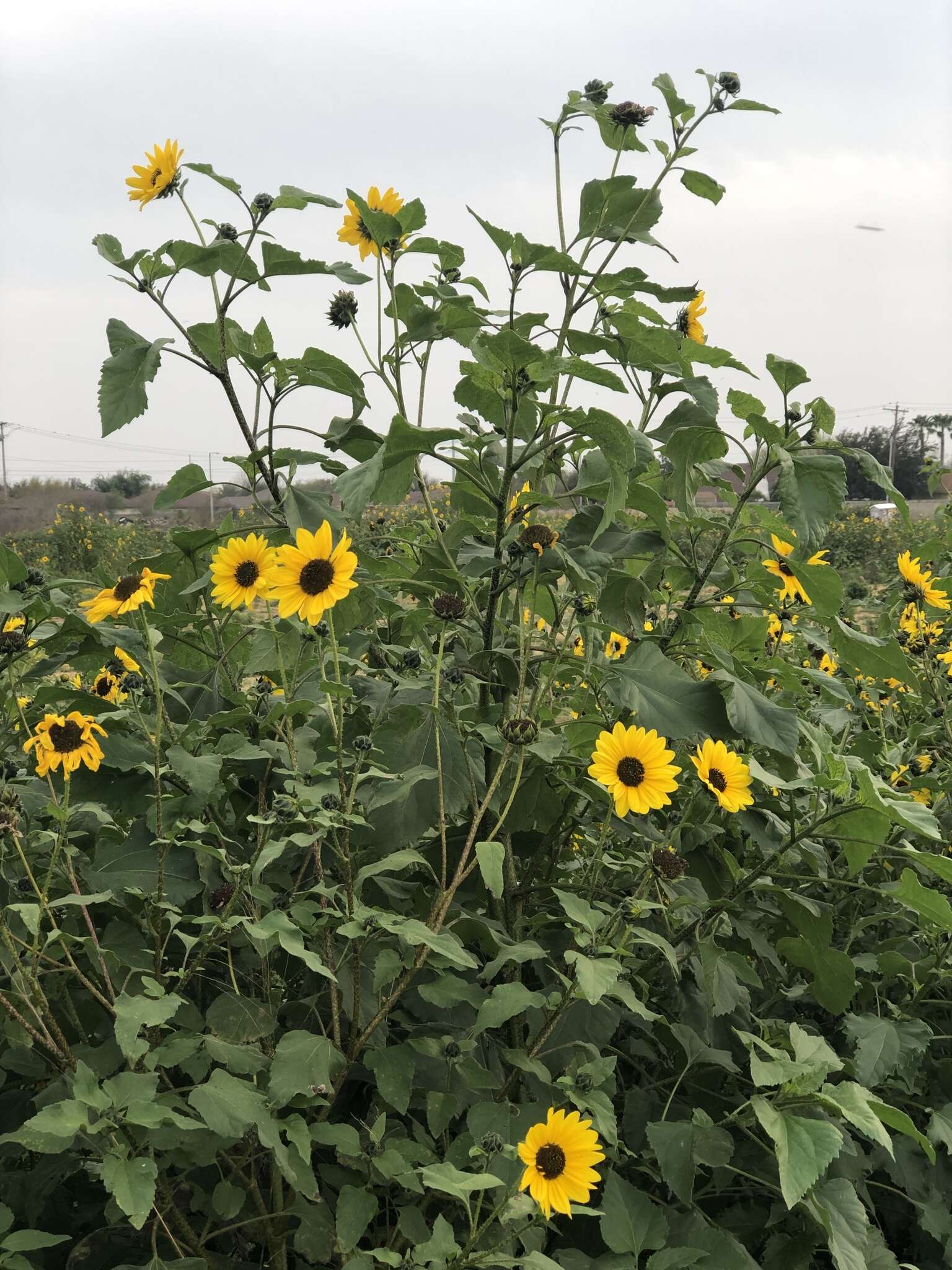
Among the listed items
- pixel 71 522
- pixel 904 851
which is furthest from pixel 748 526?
pixel 71 522

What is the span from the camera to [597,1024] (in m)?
1.47

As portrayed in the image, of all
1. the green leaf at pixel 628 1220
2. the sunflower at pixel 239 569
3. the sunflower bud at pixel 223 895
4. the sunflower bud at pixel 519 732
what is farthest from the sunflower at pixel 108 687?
the green leaf at pixel 628 1220

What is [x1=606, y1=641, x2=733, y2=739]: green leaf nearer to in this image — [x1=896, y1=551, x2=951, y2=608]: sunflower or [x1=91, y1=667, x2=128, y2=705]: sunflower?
[x1=91, y1=667, x2=128, y2=705]: sunflower

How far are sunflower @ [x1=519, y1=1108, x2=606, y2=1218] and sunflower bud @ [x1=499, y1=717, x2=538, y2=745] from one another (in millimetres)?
433

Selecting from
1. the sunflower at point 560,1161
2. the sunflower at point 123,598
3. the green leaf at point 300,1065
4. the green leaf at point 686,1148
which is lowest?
the green leaf at point 686,1148

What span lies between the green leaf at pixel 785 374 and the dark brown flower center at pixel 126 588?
1020mm

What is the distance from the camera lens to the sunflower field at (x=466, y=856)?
4.04 feet

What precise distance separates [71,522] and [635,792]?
16994mm

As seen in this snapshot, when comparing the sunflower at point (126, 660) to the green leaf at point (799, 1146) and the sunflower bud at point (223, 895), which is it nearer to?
the sunflower bud at point (223, 895)

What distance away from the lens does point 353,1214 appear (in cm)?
120

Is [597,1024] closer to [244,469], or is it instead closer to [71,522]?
[244,469]

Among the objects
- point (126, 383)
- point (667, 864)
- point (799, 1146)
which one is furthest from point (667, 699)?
point (126, 383)

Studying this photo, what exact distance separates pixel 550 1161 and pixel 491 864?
1.09ft

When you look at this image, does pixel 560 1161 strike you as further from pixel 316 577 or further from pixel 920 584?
pixel 920 584
